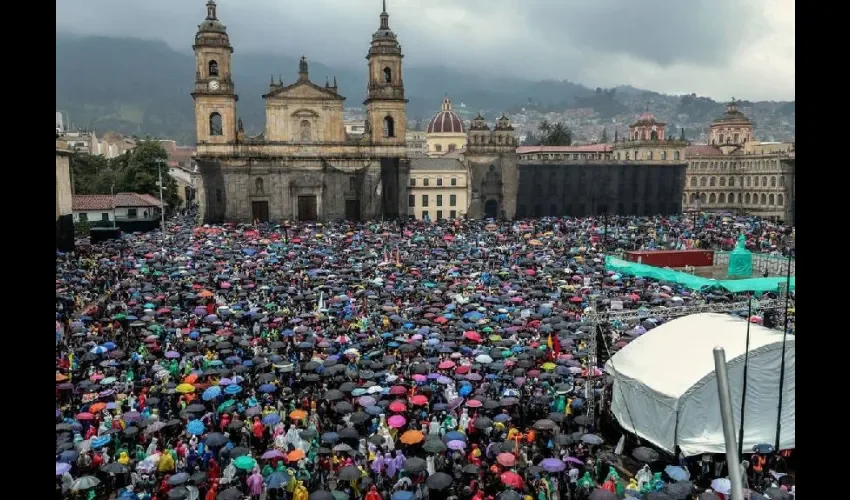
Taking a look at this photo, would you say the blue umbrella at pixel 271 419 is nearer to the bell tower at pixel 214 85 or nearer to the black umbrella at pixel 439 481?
the black umbrella at pixel 439 481

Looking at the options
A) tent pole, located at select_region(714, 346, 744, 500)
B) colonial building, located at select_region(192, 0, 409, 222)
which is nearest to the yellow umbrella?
tent pole, located at select_region(714, 346, 744, 500)

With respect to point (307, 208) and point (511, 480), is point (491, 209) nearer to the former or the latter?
point (307, 208)

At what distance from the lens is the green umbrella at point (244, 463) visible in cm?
1181

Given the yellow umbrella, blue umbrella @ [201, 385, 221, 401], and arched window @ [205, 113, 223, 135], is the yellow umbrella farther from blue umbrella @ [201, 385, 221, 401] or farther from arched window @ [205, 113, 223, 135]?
arched window @ [205, 113, 223, 135]

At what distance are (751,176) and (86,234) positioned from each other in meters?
66.1

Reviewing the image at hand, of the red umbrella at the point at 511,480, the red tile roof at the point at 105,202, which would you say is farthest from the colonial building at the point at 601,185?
the red umbrella at the point at 511,480

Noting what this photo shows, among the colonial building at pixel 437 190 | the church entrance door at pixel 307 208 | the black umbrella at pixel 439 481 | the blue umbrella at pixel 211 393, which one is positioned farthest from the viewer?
the colonial building at pixel 437 190

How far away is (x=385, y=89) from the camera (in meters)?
56.8

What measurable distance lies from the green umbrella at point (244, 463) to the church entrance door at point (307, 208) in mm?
45507

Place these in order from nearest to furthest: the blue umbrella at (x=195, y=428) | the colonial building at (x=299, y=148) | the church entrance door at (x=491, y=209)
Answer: the blue umbrella at (x=195, y=428) → the colonial building at (x=299, y=148) → the church entrance door at (x=491, y=209)

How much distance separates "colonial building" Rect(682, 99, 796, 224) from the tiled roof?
5774cm

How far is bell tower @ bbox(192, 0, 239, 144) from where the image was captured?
5362 centimetres

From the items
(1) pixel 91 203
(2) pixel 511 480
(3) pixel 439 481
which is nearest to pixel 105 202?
(1) pixel 91 203
